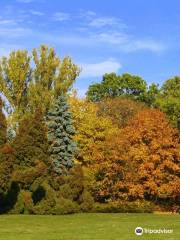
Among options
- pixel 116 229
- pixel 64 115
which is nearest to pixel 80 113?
pixel 64 115

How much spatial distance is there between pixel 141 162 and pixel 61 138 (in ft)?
18.0

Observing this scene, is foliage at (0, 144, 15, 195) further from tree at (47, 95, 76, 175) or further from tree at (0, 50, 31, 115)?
tree at (0, 50, 31, 115)

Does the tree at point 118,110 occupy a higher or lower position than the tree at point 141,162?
higher

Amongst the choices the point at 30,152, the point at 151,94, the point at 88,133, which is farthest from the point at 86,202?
the point at 151,94

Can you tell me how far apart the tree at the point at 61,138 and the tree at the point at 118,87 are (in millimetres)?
26854

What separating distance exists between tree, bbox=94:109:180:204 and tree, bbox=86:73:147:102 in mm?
26609

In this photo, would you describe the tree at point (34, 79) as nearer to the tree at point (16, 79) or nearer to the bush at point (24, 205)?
the tree at point (16, 79)

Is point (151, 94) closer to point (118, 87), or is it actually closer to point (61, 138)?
point (118, 87)

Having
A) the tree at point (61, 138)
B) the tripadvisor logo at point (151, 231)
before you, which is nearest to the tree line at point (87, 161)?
the tree at point (61, 138)

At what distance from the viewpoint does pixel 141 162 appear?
113 ft

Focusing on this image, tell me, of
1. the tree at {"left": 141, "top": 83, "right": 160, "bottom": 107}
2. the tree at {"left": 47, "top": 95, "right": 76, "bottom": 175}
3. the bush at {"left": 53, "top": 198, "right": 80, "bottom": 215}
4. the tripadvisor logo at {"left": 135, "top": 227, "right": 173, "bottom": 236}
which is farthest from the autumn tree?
the tree at {"left": 141, "top": 83, "right": 160, "bottom": 107}

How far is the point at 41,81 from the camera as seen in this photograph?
45.9 meters

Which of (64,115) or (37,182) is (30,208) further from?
(64,115)

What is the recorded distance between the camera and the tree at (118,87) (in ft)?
202
